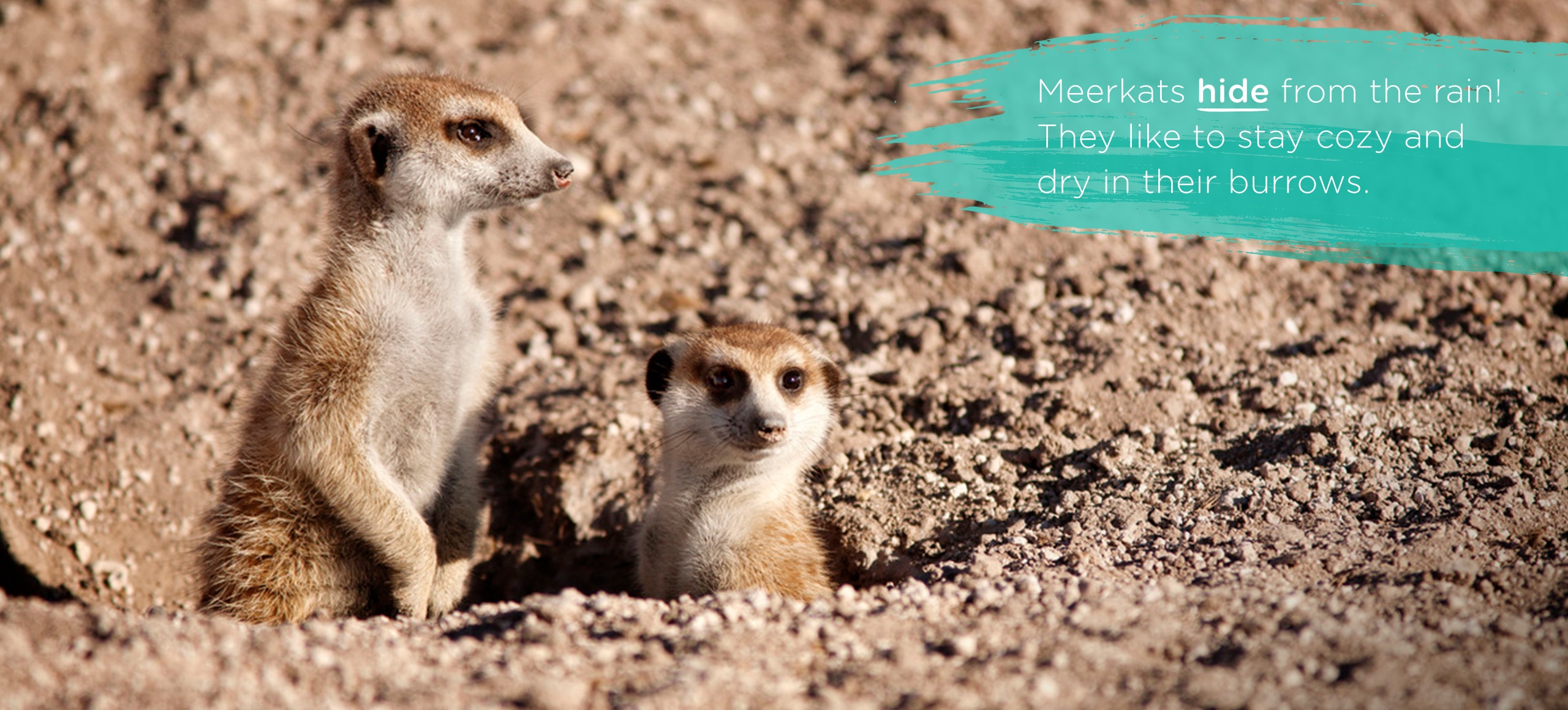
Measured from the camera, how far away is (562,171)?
3432 millimetres

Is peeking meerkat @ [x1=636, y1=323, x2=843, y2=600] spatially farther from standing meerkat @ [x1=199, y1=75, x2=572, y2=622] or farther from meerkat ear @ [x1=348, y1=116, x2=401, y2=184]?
meerkat ear @ [x1=348, y1=116, x2=401, y2=184]

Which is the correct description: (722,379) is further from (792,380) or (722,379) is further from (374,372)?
(374,372)

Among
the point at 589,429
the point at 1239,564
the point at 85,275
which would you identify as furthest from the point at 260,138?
the point at 1239,564

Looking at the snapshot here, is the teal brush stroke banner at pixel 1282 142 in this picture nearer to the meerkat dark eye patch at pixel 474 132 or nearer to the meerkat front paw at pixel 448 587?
the meerkat dark eye patch at pixel 474 132

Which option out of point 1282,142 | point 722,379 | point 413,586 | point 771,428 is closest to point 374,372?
point 413,586

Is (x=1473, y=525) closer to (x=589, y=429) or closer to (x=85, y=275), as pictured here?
(x=589, y=429)

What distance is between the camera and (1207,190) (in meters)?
4.82

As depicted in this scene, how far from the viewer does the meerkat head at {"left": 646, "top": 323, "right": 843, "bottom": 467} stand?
328 centimetres

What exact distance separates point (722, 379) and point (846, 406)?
97cm

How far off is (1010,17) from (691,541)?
A: 12.8 ft

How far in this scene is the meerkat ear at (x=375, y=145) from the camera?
3.28 metres

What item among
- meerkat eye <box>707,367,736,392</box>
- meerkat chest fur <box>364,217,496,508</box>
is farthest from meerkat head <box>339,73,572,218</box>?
meerkat eye <box>707,367,736,392</box>

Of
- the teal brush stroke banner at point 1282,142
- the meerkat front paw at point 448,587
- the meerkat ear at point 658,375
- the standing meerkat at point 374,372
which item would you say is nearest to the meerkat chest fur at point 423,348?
the standing meerkat at point 374,372

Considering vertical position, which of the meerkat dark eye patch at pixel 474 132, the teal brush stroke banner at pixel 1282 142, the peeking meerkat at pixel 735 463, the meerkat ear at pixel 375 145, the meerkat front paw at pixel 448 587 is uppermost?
the teal brush stroke banner at pixel 1282 142
